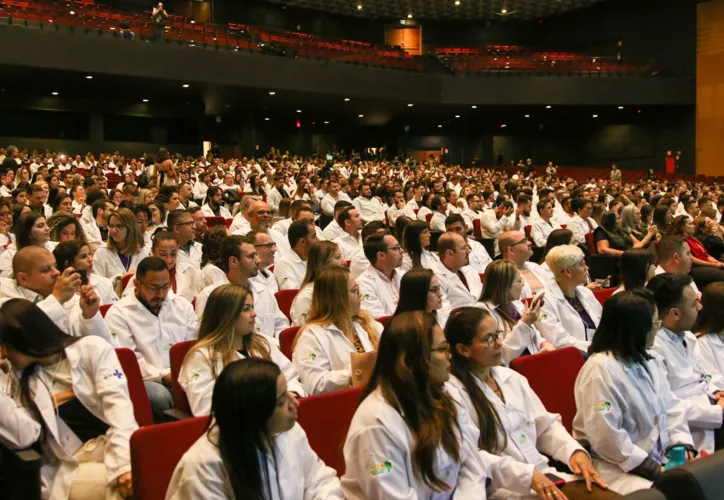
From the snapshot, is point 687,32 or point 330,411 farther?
point 687,32

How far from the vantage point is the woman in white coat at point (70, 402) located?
2.95 m

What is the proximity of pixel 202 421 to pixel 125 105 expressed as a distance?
2525cm

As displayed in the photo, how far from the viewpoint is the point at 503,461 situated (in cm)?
289

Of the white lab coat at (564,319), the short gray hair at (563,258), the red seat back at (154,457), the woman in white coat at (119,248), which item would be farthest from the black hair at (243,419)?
the woman in white coat at (119,248)

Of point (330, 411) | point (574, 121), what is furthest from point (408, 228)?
point (574, 121)

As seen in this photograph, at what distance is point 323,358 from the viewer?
3.90m

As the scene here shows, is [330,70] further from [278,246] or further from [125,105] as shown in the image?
[278,246]

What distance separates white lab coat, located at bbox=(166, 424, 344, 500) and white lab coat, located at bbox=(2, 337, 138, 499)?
1.96 ft

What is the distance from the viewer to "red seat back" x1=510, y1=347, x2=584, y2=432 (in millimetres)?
3672

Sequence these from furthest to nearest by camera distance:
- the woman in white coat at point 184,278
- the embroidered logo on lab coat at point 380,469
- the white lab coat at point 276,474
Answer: the woman in white coat at point 184,278 < the embroidered logo on lab coat at point 380,469 < the white lab coat at point 276,474

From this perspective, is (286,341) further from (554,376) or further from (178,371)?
(554,376)

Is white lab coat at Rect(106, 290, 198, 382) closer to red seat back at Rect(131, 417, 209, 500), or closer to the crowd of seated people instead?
the crowd of seated people

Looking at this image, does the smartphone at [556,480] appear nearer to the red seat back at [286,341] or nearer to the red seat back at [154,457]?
the red seat back at [154,457]

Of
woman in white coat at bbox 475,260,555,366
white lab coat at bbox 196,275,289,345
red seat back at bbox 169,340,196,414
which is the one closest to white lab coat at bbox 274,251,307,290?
white lab coat at bbox 196,275,289,345
